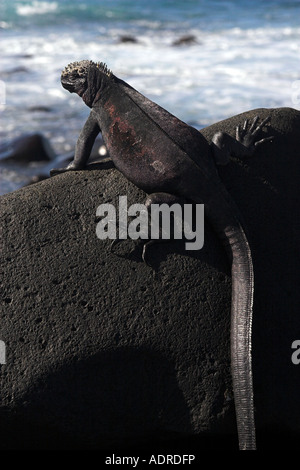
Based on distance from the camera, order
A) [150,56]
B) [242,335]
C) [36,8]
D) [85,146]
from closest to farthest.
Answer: [242,335] < [85,146] < [150,56] < [36,8]

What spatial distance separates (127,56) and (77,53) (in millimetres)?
1675

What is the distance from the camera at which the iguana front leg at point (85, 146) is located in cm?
433

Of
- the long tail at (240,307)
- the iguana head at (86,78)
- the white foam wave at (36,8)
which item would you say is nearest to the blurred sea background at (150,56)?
the white foam wave at (36,8)

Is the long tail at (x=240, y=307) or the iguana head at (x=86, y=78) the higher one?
the iguana head at (x=86, y=78)

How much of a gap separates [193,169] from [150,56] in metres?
12.5

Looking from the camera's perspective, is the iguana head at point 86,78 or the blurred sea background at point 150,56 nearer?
the iguana head at point 86,78

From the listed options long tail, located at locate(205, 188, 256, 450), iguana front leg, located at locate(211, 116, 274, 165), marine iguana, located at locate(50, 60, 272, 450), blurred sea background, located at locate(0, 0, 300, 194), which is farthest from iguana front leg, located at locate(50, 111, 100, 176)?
blurred sea background, located at locate(0, 0, 300, 194)

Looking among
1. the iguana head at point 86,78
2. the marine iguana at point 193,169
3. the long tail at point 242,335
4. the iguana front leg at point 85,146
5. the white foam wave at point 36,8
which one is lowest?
the long tail at point 242,335

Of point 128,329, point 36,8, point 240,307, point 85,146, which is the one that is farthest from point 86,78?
point 36,8

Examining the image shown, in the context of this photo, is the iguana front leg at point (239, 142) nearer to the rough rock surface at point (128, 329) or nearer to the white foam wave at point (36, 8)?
the rough rock surface at point (128, 329)

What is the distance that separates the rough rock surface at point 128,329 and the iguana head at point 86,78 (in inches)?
29.8

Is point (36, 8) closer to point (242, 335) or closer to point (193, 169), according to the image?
point (193, 169)

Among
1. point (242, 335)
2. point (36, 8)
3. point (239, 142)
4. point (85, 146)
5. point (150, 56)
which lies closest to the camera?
point (242, 335)

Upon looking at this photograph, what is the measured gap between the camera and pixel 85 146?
14.4ft
